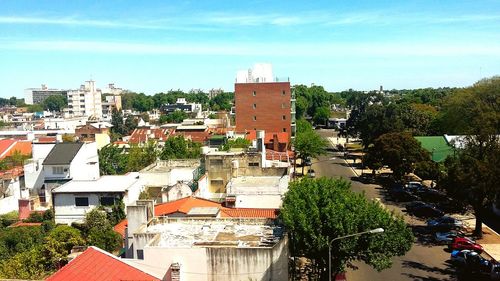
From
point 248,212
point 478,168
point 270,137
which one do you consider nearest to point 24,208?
point 248,212

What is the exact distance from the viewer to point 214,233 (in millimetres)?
24859

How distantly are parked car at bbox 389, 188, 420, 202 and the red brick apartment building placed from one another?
105ft

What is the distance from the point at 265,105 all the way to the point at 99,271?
66913mm

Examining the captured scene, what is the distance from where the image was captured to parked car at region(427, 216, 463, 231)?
3966cm

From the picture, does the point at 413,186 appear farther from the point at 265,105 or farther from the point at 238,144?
the point at 265,105

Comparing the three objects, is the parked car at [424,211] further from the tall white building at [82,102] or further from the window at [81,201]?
the tall white building at [82,102]

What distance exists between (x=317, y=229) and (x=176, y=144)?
42.6 meters

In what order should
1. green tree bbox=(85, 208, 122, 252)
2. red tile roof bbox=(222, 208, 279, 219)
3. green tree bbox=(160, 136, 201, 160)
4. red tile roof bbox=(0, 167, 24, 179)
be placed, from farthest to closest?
1. green tree bbox=(160, 136, 201, 160)
2. red tile roof bbox=(0, 167, 24, 179)
3. green tree bbox=(85, 208, 122, 252)
4. red tile roof bbox=(222, 208, 279, 219)

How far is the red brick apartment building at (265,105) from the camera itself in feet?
274

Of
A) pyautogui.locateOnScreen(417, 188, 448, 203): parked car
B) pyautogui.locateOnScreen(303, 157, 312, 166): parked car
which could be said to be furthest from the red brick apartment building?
pyautogui.locateOnScreen(417, 188, 448, 203): parked car

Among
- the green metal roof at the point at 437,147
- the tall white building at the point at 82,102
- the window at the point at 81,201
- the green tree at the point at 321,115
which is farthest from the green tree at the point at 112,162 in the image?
the tall white building at the point at 82,102

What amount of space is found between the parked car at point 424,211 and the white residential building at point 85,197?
27.2 metres

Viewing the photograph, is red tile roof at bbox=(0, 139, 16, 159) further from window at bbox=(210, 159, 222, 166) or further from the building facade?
window at bbox=(210, 159, 222, 166)

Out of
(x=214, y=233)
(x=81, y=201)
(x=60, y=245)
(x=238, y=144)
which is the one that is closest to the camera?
(x=214, y=233)
